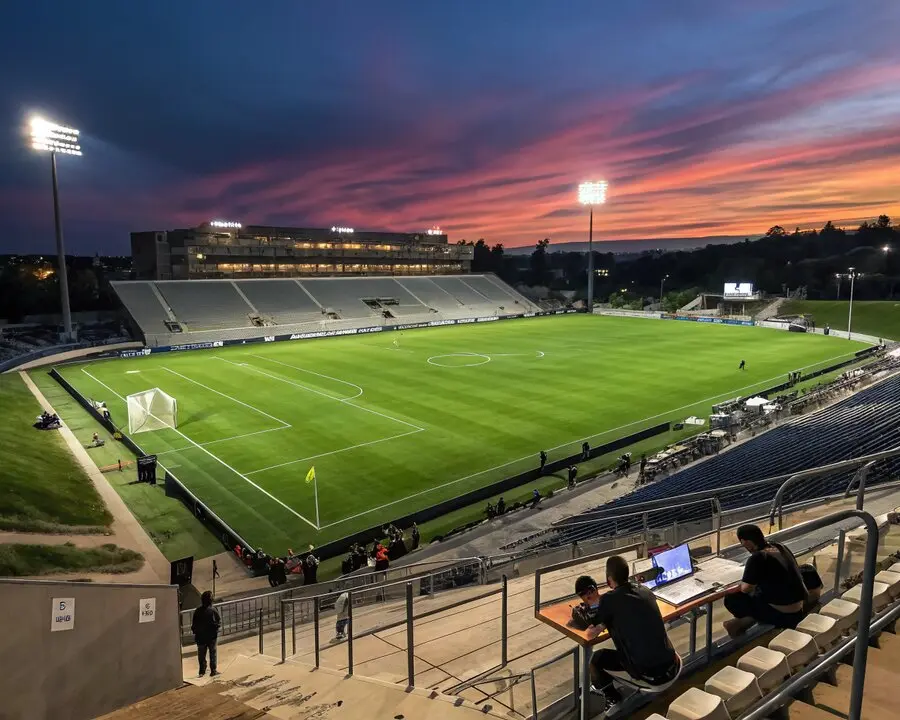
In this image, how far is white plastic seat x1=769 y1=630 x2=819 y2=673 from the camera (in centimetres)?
462

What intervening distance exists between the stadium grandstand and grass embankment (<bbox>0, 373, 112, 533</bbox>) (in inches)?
1277

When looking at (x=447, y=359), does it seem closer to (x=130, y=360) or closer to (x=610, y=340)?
(x=610, y=340)

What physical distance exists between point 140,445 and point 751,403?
Answer: 29270mm

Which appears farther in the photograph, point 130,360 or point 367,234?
point 367,234

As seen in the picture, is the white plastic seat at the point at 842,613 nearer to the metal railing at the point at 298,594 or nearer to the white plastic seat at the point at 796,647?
the white plastic seat at the point at 796,647

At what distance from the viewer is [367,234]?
10019 centimetres

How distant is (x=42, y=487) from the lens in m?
21.0

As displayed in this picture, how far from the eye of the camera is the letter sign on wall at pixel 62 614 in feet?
21.8

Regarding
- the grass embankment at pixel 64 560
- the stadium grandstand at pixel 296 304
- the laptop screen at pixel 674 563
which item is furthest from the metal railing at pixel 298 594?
the stadium grandstand at pixel 296 304

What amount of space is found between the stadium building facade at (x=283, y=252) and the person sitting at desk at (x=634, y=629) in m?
85.6

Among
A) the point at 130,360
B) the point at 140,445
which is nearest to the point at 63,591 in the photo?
the point at 140,445

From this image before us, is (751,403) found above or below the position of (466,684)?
below

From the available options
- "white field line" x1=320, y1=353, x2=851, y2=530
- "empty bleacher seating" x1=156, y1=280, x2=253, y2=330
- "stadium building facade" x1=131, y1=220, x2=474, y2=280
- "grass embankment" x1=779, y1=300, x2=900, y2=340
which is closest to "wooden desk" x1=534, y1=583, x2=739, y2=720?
"white field line" x1=320, y1=353, x2=851, y2=530

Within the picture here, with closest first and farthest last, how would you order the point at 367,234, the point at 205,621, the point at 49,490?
the point at 205,621 < the point at 49,490 < the point at 367,234
